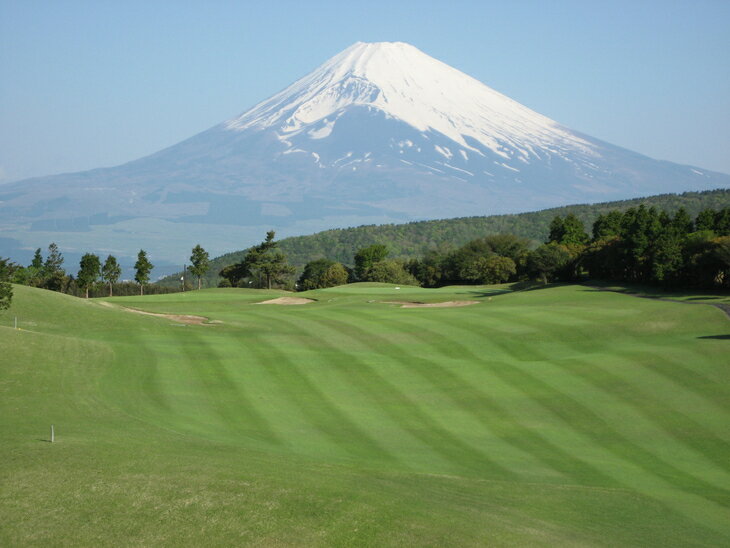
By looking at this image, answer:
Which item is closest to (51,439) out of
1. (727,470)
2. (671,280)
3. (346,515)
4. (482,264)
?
(346,515)

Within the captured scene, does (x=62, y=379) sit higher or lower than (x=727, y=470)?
higher

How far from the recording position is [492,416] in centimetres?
2705

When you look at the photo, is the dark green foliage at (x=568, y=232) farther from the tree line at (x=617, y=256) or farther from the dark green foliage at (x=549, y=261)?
the dark green foliage at (x=549, y=261)

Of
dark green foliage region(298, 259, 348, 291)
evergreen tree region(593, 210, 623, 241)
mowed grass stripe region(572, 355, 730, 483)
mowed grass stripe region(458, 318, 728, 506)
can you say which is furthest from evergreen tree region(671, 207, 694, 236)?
dark green foliage region(298, 259, 348, 291)

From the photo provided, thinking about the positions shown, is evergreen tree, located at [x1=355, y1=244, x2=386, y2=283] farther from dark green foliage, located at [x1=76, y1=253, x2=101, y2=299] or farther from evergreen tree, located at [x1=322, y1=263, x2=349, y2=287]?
dark green foliage, located at [x1=76, y1=253, x2=101, y2=299]

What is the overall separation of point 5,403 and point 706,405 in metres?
22.0

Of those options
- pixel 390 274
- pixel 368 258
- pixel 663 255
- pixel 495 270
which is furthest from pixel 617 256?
pixel 368 258

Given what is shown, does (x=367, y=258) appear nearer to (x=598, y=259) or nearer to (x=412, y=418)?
(x=598, y=259)

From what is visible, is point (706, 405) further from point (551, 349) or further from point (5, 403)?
point (5, 403)

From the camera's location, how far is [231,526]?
14.1m

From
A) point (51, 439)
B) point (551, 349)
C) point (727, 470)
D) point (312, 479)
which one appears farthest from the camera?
point (551, 349)

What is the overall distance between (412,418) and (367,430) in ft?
7.32

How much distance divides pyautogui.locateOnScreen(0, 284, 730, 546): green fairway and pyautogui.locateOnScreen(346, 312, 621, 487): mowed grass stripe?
10 centimetres

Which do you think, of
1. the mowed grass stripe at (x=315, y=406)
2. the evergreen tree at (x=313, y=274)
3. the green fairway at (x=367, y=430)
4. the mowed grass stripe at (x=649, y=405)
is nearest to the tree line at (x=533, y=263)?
the evergreen tree at (x=313, y=274)
